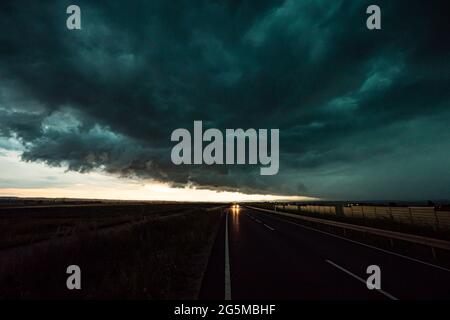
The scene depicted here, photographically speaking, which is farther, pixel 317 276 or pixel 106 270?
pixel 106 270

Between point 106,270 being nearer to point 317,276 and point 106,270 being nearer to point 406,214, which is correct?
point 317,276

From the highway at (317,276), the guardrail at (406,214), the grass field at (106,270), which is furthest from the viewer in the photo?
the guardrail at (406,214)

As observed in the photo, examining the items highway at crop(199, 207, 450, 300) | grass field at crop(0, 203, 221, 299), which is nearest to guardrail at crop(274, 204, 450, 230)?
highway at crop(199, 207, 450, 300)

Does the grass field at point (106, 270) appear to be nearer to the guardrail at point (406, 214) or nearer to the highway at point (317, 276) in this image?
the highway at point (317, 276)

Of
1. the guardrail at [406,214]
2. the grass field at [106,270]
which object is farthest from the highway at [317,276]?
the guardrail at [406,214]

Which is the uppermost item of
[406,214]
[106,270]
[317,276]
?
[406,214]

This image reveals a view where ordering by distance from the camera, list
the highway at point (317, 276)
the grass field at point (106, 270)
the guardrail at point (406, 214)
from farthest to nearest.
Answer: the guardrail at point (406, 214) < the grass field at point (106, 270) < the highway at point (317, 276)

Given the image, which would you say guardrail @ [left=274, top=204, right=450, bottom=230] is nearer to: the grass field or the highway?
the highway

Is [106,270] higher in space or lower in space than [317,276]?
lower

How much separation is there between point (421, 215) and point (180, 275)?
20.1 m

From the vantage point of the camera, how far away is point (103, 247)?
42.5 ft

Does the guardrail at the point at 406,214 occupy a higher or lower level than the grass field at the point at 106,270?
higher

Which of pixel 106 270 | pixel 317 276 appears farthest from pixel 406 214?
pixel 106 270
